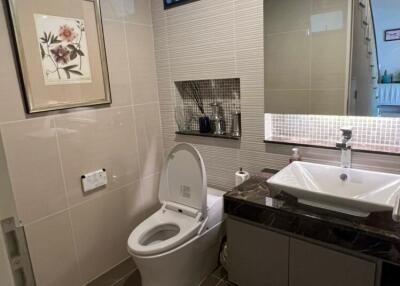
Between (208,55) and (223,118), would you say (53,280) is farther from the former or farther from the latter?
(208,55)

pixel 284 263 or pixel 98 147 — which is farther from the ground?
pixel 98 147

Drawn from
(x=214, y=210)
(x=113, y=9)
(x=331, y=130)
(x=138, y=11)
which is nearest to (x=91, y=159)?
(x=214, y=210)

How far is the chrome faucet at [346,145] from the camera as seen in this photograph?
149 centimetres

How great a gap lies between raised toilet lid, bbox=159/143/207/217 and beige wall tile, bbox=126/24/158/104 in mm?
551

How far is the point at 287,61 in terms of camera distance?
1.70 metres

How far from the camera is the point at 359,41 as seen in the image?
147 centimetres

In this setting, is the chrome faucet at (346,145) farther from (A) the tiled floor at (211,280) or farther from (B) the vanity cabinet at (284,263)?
Answer: (A) the tiled floor at (211,280)

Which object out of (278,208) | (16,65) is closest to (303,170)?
(278,208)

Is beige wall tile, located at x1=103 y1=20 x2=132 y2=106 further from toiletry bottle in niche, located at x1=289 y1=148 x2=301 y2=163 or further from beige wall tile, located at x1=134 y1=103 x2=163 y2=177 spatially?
toiletry bottle in niche, located at x1=289 y1=148 x2=301 y2=163

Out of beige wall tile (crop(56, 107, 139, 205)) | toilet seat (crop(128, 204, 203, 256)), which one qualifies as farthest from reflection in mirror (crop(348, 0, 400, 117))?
beige wall tile (crop(56, 107, 139, 205))

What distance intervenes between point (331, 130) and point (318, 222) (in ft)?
2.13

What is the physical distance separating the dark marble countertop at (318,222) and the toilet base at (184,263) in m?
0.37

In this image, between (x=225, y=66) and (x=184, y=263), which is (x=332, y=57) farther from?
(x=184, y=263)

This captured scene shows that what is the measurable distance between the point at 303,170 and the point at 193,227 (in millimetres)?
713
